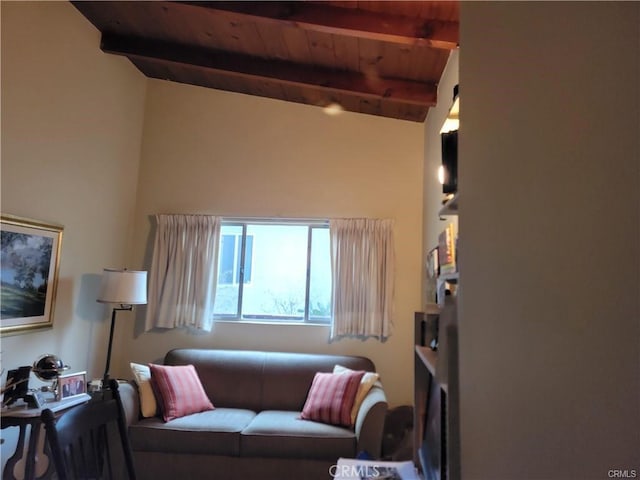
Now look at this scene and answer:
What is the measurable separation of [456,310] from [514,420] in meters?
0.35

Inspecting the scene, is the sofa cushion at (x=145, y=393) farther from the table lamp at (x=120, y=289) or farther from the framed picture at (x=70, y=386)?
the framed picture at (x=70, y=386)

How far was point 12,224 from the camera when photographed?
8.41ft

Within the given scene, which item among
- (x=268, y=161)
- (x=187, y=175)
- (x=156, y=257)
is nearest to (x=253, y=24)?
(x=268, y=161)

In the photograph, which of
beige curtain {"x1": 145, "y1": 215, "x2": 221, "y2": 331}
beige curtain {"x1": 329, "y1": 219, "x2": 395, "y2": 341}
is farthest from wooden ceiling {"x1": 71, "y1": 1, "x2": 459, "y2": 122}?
beige curtain {"x1": 145, "y1": 215, "x2": 221, "y2": 331}

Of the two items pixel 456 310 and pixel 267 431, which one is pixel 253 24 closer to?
pixel 456 310

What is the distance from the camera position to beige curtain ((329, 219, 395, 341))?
363 centimetres

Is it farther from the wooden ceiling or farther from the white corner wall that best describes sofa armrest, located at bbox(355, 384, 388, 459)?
the wooden ceiling

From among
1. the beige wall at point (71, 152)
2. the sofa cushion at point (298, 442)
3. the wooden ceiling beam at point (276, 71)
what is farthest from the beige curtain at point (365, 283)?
the beige wall at point (71, 152)

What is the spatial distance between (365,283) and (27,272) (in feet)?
8.41

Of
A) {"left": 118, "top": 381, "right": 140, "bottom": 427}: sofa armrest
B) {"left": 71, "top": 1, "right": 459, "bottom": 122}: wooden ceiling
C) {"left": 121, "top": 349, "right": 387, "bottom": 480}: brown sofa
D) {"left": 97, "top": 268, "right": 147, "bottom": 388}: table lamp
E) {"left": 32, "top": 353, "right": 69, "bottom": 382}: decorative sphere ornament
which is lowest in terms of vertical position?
{"left": 121, "top": 349, "right": 387, "bottom": 480}: brown sofa

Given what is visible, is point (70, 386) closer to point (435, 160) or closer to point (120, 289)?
point (120, 289)

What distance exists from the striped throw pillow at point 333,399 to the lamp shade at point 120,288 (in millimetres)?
1598

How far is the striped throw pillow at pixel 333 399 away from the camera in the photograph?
A: 2957 mm

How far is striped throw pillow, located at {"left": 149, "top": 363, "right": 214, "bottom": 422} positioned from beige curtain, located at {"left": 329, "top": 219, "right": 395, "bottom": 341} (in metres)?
1.22
